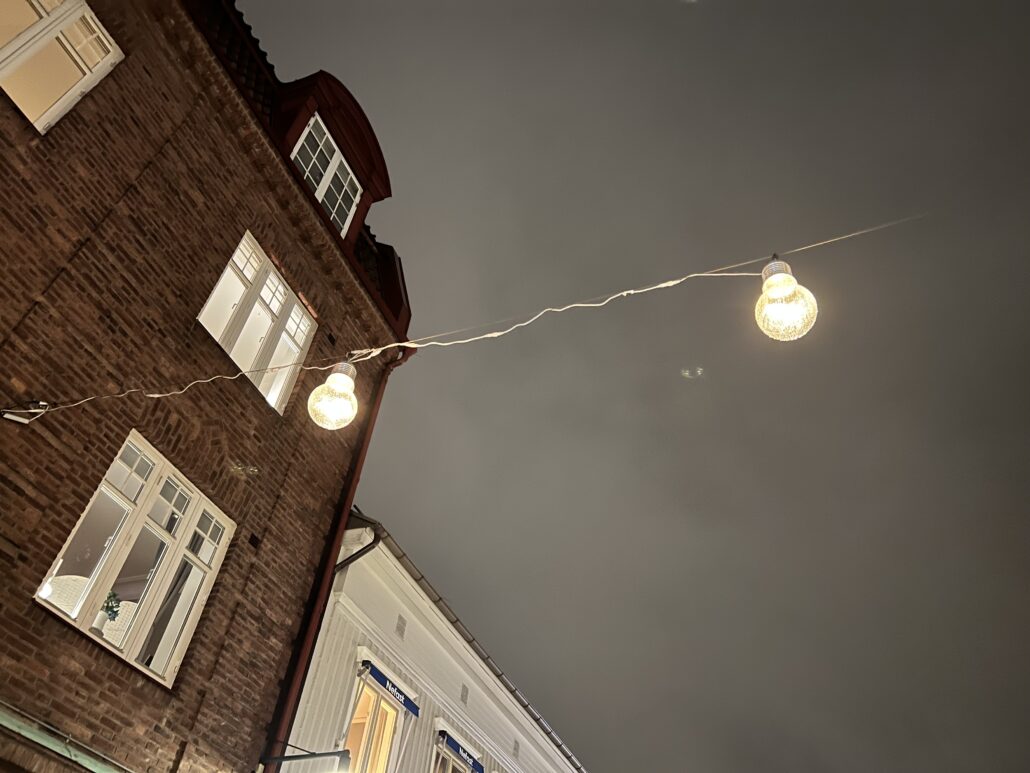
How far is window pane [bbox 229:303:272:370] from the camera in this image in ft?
30.0

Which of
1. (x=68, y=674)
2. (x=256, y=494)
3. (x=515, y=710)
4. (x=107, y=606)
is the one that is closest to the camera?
(x=68, y=674)

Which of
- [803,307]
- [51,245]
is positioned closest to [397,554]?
[51,245]

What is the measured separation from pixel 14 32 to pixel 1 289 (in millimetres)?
2668

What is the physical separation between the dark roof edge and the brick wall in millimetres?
628

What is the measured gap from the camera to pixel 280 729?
8133 mm

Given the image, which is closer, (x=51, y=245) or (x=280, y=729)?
(x=51, y=245)

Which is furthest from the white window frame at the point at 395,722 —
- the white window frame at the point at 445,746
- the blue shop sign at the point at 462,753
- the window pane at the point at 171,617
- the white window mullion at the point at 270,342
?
the white window mullion at the point at 270,342

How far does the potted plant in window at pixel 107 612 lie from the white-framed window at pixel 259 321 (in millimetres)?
2971

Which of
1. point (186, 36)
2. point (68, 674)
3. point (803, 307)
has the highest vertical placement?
point (186, 36)

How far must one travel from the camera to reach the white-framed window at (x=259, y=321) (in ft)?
29.3

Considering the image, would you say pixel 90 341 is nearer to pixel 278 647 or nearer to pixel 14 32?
pixel 14 32

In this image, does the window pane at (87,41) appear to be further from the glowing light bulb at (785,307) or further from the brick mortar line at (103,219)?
the glowing light bulb at (785,307)

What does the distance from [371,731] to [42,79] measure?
9.37m

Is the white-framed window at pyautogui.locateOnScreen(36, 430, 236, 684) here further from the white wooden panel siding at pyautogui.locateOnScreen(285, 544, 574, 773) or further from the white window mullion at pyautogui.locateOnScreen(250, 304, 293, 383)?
the white wooden panel siding at pyautogui.locateOnScreen(285, 544, 574, 773)
